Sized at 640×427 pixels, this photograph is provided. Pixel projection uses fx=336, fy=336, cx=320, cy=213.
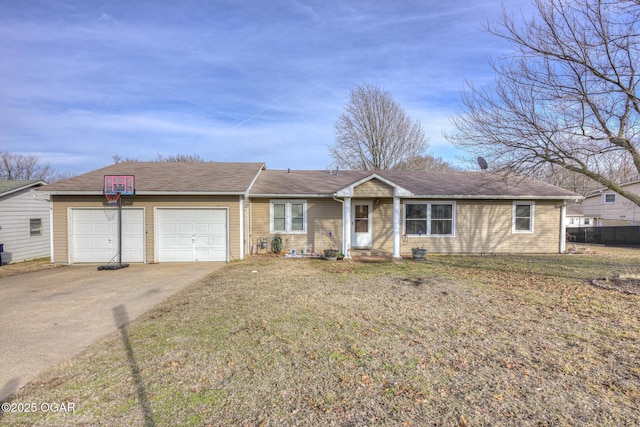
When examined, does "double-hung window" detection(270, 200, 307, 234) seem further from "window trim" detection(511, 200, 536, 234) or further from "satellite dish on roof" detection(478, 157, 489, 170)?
"window trim" detection(511, 200, 536, 234)

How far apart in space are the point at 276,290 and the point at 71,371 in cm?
427

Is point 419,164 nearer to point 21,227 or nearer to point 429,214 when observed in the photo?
point 429,214

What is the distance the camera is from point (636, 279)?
8.55 metres

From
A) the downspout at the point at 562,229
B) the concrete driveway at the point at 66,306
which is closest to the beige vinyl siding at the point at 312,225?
the concrete driveway at the point at 66,306

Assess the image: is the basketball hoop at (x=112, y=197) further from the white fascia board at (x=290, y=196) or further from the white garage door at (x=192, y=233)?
the white fascia board at (x=290, y=196)

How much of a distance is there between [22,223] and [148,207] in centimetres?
696

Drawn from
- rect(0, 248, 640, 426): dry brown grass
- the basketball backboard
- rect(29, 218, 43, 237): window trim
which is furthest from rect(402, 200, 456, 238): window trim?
rect(29, 218, 43, 237): window trim

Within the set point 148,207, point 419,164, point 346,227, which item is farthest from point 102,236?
point 419,164

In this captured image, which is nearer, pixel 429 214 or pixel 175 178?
pixel 175 178

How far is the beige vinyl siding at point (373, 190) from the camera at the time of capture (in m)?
12.5

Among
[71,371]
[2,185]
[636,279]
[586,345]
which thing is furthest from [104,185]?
[636,279]

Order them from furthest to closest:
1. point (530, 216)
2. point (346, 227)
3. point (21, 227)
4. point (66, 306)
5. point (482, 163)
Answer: point (530, 216) < point (21, 227) < point (346, 227) < point (482, 163) < point (66, 306)

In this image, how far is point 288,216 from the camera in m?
13.8

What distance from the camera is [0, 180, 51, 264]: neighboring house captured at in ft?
44.7
